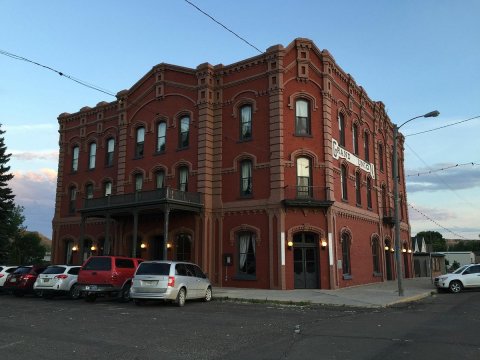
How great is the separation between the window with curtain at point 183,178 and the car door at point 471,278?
1680cm

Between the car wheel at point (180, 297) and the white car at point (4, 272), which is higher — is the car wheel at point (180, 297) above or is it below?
below

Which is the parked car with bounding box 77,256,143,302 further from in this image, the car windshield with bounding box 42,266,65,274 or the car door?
the car door

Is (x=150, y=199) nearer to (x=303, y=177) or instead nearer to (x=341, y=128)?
(x=303, y=177)

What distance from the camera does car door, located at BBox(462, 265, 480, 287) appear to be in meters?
25.1

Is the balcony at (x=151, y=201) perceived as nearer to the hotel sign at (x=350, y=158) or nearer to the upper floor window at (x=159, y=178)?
the upper floor window at (x=159, y=178)

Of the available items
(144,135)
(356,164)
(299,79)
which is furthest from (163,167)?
(356,164)

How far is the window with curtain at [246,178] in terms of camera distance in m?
26.2

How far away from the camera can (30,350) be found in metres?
8.38

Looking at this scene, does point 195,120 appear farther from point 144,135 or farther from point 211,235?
point 211,235

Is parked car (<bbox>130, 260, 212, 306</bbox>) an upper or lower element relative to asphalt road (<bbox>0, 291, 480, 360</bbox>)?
upper

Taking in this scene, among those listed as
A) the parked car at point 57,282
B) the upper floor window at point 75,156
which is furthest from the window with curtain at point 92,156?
the parked car at point 57,282

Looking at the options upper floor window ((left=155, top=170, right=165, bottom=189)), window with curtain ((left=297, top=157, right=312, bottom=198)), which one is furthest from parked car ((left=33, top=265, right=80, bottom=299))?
window with curtain ((left=297, top=157, right=312, bottom=198))

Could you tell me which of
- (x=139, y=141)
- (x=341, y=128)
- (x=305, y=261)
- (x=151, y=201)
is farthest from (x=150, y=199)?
(x=341, y=128)

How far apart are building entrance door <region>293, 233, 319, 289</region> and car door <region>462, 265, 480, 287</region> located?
8.22m
